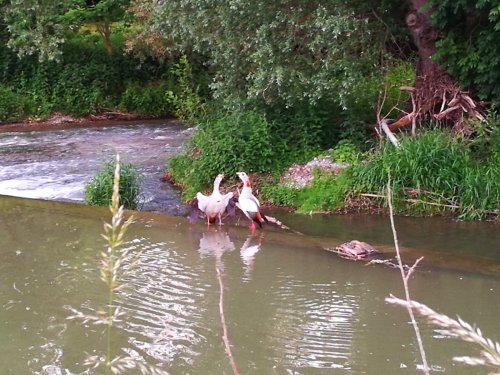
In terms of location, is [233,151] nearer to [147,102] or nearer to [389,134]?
[389,134]

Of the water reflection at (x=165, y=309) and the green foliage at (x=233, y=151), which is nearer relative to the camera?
the water reflection at (x=165, y=309)

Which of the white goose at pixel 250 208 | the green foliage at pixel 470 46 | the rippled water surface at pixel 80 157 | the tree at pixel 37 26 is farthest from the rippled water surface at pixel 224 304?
the tree at pixel 37 26

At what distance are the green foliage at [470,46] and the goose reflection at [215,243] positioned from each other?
4.46 meters

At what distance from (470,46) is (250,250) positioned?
5289mm

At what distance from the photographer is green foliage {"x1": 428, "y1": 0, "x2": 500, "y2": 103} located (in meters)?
9.84

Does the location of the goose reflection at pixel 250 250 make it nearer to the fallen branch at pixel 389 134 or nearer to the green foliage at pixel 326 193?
the green foliage at pixel 326 193

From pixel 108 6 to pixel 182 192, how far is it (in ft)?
40.0

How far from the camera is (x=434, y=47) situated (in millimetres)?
11242

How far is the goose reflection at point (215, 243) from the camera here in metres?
6.98

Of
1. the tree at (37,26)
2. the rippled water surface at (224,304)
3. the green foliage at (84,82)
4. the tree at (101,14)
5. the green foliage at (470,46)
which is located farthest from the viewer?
the green foliage at (84,82)

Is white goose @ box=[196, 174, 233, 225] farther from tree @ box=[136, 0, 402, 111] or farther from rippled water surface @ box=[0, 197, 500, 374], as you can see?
tree @ box=[136, 0, 402, 111]

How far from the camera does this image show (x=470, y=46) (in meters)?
10.4

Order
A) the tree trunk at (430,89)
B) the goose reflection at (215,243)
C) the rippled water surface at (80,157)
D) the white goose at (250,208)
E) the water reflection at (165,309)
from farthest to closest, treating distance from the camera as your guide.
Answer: the rippled water surface at (80,157)
the tree trunk at (430,89)
the white goose at (250,208)
the goose reflection at (215,243)
the water reflection at (165,309)

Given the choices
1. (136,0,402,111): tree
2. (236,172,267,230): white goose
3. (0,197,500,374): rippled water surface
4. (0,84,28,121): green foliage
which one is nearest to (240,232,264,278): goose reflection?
(0,197,500,374): rippled water surface
